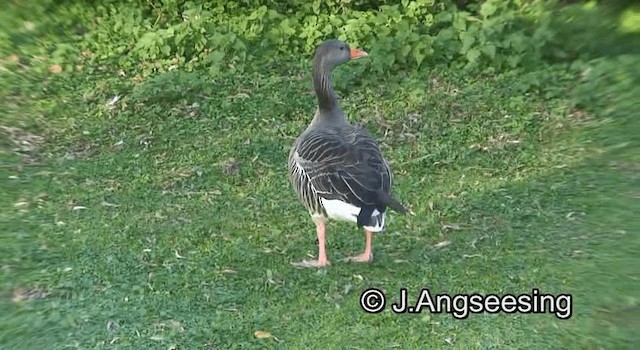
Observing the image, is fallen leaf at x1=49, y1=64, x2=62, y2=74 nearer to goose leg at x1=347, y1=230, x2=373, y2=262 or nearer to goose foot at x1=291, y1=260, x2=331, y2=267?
goose foot at x1=291, y1=260, x2=331, y2=267

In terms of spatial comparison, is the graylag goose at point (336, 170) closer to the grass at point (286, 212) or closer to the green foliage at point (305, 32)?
the grass at point (286, 212)

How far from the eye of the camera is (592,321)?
4984 mm

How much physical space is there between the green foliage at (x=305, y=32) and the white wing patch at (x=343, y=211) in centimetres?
390

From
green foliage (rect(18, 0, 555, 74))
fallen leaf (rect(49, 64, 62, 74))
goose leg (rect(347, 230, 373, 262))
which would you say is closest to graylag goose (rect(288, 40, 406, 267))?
goose leg (rect(347, 230, 373, 262))

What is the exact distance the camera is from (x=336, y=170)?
5.36 metres

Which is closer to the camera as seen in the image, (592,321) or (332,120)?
(592,321)

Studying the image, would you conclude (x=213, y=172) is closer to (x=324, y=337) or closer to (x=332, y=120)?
(x=332, y=120)

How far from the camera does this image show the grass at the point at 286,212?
5.09m

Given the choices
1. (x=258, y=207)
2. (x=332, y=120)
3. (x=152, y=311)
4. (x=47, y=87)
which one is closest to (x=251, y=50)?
(x=47, y=87)

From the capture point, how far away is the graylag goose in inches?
204

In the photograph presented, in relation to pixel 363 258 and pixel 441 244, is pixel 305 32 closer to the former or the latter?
pixel 441 244

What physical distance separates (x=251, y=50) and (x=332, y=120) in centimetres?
403

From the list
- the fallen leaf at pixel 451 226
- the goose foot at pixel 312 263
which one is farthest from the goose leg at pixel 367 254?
the fallen leaf at pixel 451 226

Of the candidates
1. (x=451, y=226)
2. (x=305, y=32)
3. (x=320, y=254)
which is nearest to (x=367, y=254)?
(x=320, y=254)
